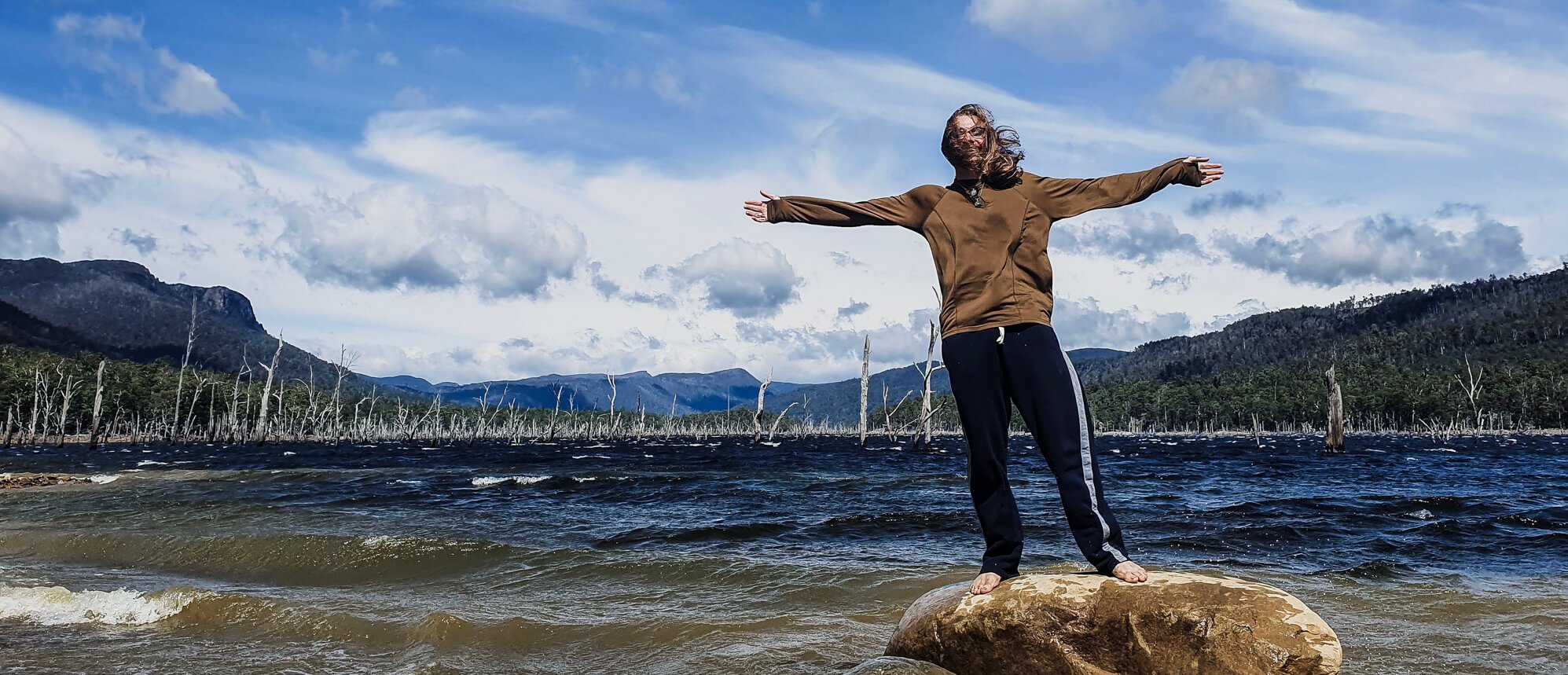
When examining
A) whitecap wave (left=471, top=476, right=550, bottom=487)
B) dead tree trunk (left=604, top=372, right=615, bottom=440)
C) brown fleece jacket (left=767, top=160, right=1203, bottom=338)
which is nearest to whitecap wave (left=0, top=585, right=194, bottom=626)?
brown fleece jacket (left=767, top=160, right=1203, bottom=338)

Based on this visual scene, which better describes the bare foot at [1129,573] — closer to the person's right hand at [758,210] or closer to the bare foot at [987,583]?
the bare foot at [987,583]

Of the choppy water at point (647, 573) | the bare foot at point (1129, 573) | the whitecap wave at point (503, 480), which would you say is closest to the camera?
the bare foot at point (1129, 573)

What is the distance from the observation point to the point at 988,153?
185 inches

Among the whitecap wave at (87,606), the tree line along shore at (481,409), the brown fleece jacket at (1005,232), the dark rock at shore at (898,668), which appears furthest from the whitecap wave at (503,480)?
the tree line along shore at (481,409)

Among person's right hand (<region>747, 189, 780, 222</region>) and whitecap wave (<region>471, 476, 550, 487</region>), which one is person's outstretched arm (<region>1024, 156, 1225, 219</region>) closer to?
person's right hand (<region>747, 189, 780, 222</region>)

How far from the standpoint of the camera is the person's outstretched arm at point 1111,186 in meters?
4.41

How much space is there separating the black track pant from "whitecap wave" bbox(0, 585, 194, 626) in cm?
735

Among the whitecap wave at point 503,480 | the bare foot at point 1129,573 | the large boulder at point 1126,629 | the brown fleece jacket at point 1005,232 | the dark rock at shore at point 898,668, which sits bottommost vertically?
the whitecap wave at point 503,480

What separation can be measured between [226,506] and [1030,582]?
19.6 m

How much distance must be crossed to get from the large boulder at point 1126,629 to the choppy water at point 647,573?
42.0 inches

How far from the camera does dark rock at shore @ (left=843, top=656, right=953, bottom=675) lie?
4.74 meters

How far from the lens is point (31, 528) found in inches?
580

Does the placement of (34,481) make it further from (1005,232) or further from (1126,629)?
(1126,629)

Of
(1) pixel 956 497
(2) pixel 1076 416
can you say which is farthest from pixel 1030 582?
(1) pixel 956 497
